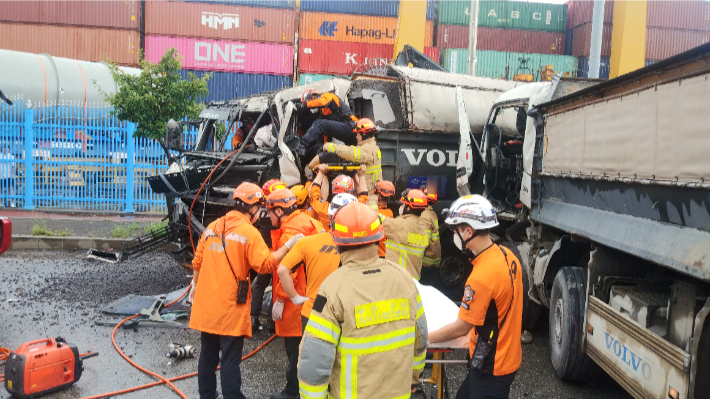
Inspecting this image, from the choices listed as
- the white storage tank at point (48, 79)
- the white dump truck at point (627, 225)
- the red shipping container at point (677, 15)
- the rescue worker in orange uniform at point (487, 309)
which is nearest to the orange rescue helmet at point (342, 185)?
the white dump truck at point (627, 225)

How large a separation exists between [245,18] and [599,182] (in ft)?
80.3

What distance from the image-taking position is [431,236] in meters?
6.12

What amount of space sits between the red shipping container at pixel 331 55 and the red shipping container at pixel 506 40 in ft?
12.4

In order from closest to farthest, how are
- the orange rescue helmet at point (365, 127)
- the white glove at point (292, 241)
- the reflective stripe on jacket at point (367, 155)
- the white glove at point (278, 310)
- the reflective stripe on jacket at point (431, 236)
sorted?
the white glove at point (278, 310)
the white glove at point (292, 241)
the reflective stripe on jacket at point (431, 236)
the reflective stripe on jacket at point (367, 155)
the orange rescue helmet at point (365, 127)

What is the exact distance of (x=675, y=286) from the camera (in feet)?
11.4

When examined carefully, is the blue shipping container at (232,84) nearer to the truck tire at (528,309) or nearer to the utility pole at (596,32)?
the utility pole at (596,32)

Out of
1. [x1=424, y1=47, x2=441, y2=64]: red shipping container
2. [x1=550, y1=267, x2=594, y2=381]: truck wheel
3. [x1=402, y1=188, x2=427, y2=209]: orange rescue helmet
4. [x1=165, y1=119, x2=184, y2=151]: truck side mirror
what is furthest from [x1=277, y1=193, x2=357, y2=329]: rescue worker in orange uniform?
[x1=424, y1=47, x2=441, y2=64]: red shipping container

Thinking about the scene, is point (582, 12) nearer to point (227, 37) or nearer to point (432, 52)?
point (432, 52)

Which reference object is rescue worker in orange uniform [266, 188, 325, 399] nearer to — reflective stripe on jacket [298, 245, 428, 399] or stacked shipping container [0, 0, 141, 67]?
reflective stripe on jacket [298, 245, 428, 399]

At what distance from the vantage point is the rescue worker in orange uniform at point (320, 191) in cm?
604

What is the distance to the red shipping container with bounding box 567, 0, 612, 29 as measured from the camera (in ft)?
86.3

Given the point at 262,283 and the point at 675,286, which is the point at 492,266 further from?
→ the point at 262,283

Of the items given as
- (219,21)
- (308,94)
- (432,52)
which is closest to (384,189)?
(308,94)

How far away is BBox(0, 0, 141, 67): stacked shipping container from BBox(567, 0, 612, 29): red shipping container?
20.9m
